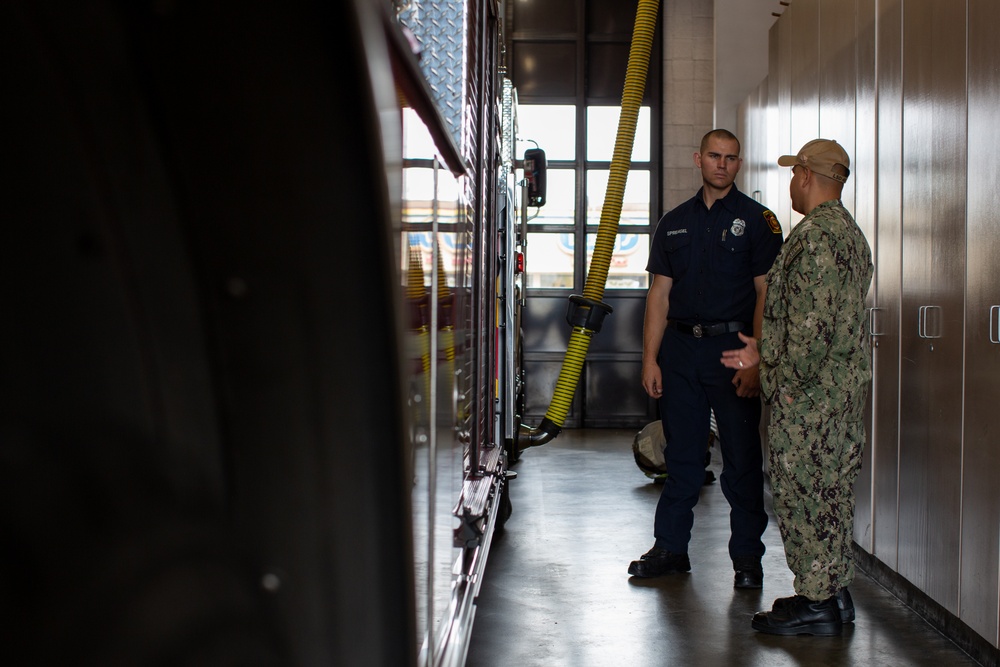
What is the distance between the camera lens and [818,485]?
3258 millimetres

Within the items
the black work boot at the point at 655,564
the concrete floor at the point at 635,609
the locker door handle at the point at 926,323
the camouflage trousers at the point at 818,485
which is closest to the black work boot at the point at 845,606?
the concrete floor at the point at 635,609

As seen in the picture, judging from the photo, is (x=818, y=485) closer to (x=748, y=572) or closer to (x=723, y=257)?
(x=748, y=572)

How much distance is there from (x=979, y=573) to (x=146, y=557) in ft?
9.12

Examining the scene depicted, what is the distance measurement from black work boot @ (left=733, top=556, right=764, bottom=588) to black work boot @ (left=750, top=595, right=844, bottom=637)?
58 centimetres

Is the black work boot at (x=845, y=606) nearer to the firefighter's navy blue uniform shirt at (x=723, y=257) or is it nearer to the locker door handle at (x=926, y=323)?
the locker door handle at (x=926, y=323)

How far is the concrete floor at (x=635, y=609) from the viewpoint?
124 inches

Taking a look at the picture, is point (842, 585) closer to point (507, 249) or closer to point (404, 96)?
point (507, 249)

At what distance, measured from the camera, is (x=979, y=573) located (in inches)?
118

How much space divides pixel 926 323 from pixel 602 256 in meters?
2.41

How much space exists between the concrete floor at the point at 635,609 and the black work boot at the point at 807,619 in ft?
0.10

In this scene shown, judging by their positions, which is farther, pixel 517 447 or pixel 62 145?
pixel 517 447

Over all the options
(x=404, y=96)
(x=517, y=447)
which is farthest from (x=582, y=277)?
(x=404, y=96)

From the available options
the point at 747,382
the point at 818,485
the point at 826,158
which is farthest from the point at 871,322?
the point at 818,485

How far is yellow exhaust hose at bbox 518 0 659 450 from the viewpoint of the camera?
5.57 metres
